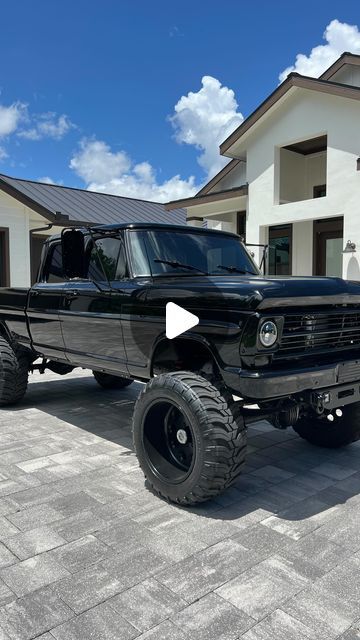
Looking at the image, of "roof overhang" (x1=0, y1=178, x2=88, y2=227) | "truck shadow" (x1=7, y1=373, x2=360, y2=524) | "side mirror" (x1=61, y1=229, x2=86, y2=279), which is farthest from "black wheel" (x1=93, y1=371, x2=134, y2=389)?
"roof overhang" (x1=0, y1=178, x2=88, y2=227)

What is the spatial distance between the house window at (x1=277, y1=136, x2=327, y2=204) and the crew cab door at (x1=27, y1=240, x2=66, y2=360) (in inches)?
325

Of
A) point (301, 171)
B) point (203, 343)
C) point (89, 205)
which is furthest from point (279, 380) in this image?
point (89, 205)

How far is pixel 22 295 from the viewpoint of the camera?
18.7 ft

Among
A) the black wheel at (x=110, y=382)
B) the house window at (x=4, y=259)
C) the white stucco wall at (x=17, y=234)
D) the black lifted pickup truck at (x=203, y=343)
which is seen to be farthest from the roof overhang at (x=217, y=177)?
the black lifted pickup truck at (x=203, y=343)

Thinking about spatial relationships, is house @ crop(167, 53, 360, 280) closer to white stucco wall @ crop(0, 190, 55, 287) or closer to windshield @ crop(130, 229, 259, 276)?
white stucco wall @ crop(0, 190, 55, 287)

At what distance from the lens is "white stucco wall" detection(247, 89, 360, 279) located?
10438 mm

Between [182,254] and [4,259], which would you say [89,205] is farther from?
[182,254]

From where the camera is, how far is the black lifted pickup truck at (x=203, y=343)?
118 inches

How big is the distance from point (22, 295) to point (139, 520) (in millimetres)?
3359

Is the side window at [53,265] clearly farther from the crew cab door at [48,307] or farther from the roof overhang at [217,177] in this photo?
the roof overhang at [217,177]

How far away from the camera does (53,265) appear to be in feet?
17.9

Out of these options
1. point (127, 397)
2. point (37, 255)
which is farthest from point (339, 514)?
point (37, 255)

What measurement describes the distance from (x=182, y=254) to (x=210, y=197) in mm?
9454

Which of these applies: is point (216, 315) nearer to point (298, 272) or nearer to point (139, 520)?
point (139, 520)
